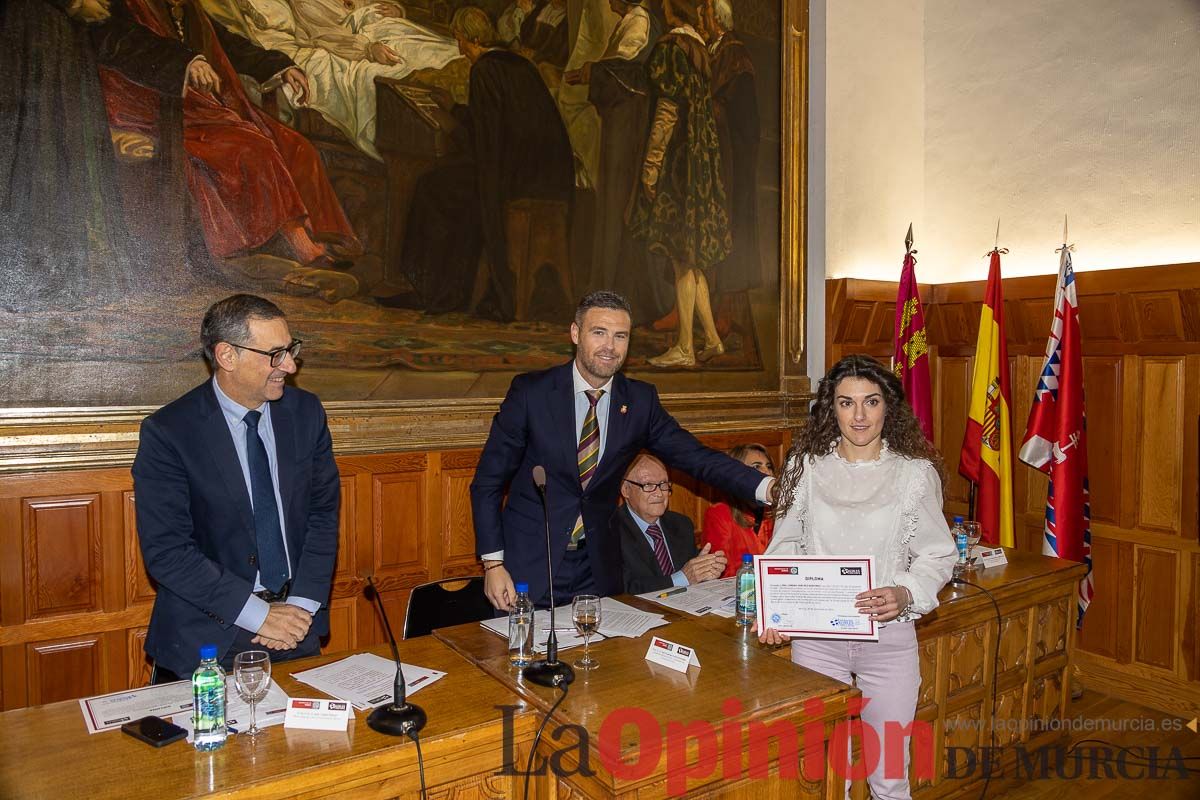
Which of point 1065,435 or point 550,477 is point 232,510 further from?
point 1065,435

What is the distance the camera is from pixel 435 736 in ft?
6.36

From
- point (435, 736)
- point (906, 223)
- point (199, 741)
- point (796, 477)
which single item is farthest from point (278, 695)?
point (906, 223)

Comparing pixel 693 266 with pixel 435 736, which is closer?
pixel 435 736

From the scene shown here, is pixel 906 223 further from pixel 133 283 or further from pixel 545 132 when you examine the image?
pixel 133 283

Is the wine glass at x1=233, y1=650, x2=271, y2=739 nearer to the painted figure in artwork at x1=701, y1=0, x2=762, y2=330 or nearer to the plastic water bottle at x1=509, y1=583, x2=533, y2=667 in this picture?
the plastic water bottle at x1=509, y1=583, x2=533, y2=667

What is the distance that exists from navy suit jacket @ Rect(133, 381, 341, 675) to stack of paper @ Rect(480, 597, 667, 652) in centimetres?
60

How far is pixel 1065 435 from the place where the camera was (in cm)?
477

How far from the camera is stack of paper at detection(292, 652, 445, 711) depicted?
83.7 inches

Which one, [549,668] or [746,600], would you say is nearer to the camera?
[549,668]

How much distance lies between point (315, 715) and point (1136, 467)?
16.1ft

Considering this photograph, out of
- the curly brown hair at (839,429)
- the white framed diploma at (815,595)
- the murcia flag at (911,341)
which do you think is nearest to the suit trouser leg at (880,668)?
the white framed diploma at (815,595)

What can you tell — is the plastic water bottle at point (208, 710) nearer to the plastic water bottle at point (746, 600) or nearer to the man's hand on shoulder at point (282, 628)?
the man's hand on shoulder at point (282, 628)

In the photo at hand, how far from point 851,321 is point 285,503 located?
4280 mm

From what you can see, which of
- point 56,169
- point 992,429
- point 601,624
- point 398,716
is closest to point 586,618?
point 601,624
